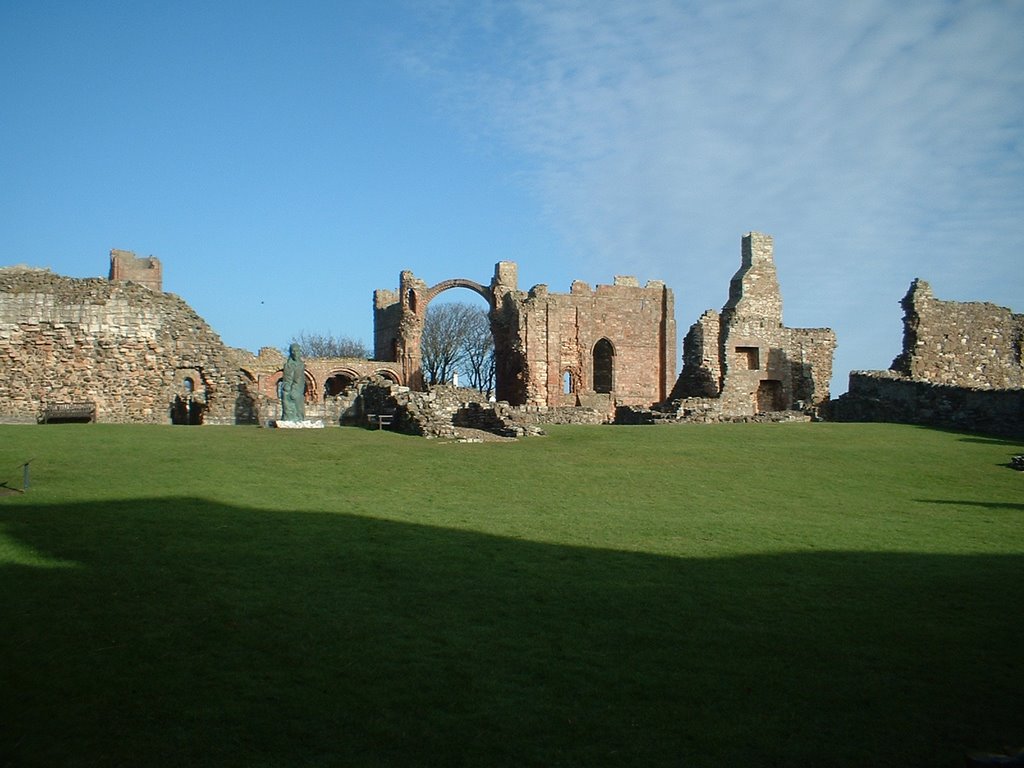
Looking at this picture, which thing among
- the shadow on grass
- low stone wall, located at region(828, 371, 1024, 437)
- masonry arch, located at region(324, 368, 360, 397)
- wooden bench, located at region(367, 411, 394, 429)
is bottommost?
the shadow on grass

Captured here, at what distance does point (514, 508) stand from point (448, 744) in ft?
22.3

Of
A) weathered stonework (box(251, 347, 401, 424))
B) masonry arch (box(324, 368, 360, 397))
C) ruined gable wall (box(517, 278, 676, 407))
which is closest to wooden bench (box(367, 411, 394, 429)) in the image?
ruined gable wall (box(517, 278, 676, 407))

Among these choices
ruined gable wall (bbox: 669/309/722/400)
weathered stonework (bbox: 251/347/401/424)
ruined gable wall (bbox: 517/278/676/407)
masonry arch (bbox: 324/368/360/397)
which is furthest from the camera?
masonry arch (bbox: 324/368/360/397)

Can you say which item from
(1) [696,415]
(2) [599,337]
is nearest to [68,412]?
(1) [696,415]

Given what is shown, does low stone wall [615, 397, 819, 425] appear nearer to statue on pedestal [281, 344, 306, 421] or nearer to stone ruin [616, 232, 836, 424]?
stone ruin [616, 232, 836, 424]

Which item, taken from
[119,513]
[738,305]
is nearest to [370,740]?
[119,513]

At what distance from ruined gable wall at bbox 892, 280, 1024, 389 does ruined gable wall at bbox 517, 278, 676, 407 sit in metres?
12.2

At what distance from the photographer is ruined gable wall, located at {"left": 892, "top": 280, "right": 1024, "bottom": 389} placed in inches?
1188

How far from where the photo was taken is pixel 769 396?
32.9 meters

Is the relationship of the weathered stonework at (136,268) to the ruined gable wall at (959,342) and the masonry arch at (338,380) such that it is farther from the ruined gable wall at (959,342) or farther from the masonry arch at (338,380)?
the ruined gable wall at (959,342)

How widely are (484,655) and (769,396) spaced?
2844cm

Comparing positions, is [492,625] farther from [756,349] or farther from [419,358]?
[419,358]

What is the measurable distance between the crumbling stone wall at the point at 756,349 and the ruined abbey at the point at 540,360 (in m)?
0.05

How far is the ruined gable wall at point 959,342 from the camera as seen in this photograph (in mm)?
30172
